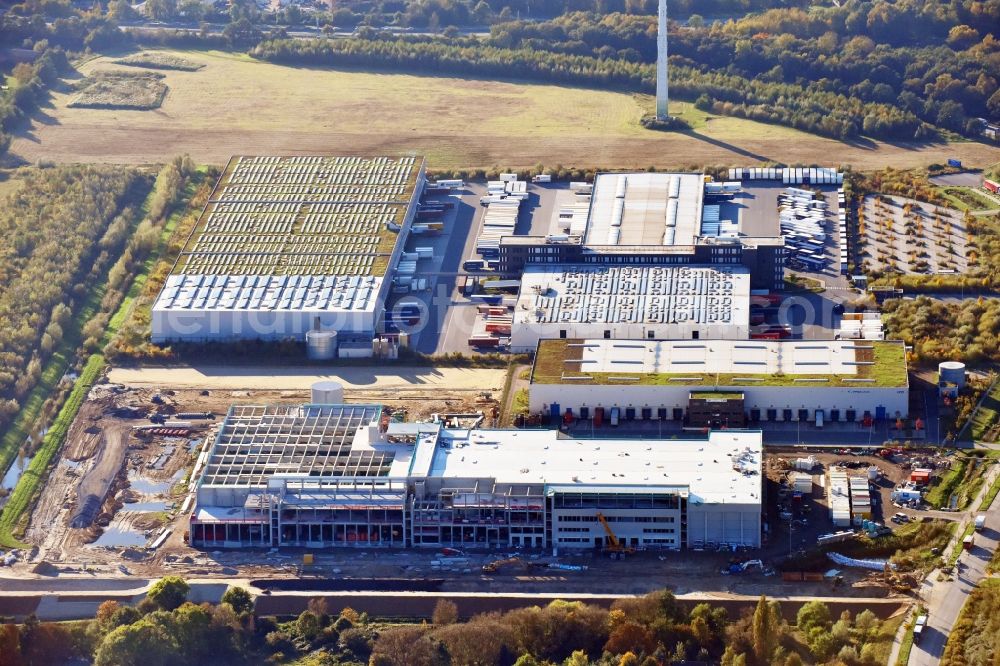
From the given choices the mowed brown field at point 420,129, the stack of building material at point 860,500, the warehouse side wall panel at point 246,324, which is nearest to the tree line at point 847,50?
the mowed brown field at point 420,129

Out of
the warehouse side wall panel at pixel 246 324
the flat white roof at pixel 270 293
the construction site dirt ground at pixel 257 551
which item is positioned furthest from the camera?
the flat white roof at pixel 270 293

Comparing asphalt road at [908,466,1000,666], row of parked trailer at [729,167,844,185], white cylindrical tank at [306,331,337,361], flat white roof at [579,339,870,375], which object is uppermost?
flat white roof at [579,339,870,375]

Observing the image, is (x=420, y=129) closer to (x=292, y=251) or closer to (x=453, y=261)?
(x=453, y=261)

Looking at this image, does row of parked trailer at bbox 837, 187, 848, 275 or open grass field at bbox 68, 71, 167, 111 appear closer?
row of parked trailer at bbox 837, 187, 848, 275

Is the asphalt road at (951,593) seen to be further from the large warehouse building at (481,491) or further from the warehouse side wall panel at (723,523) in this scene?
the large warehouse building at (481,491)

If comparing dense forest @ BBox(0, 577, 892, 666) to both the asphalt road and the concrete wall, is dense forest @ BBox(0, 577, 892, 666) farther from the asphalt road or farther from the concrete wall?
the concrete wall

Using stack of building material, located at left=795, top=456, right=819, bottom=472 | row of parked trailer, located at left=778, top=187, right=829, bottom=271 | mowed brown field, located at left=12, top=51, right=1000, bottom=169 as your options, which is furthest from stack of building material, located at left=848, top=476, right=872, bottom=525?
mowed brown field, located at left=12, top=51, right=1000, bottom=169

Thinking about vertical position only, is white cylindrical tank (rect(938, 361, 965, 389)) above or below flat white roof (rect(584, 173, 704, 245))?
below
